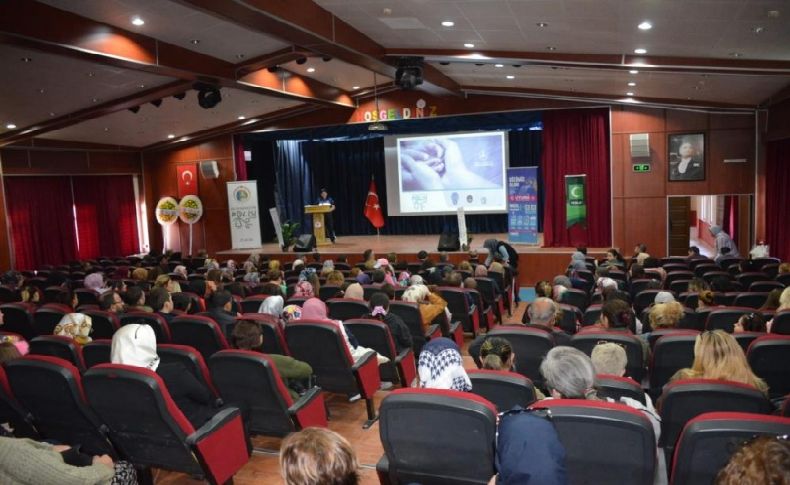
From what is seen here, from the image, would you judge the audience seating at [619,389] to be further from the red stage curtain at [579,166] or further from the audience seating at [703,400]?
the red stage curtain at [579,166]

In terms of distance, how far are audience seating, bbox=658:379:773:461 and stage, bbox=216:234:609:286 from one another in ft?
30.6

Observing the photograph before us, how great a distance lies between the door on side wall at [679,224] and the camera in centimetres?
1320

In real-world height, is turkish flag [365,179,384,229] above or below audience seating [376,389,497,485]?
above

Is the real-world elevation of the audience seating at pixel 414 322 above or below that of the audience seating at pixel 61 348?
below

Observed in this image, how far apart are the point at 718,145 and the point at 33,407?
502 inches

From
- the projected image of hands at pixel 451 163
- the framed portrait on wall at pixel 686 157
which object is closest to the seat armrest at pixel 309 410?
the framed portrait on wall at pixel 686 157

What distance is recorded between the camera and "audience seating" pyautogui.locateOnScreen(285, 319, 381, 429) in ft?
14.7

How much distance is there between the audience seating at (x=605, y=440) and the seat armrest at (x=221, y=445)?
1841 millimetres

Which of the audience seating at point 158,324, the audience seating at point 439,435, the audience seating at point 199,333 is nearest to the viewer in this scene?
the audience seating at point 439,435

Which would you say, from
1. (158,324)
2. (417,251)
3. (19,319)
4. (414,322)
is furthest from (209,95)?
(414,322)

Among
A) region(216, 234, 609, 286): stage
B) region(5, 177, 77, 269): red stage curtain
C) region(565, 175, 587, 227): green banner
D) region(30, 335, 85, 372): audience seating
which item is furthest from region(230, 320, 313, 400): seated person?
region(5, 177, 77, 269): red stage curtain

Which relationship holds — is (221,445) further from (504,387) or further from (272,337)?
(504,387)

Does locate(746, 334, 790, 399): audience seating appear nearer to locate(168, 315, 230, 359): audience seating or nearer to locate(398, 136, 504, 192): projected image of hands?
locate(168, 315, 230, 359): audience seating

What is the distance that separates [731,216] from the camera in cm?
1433
